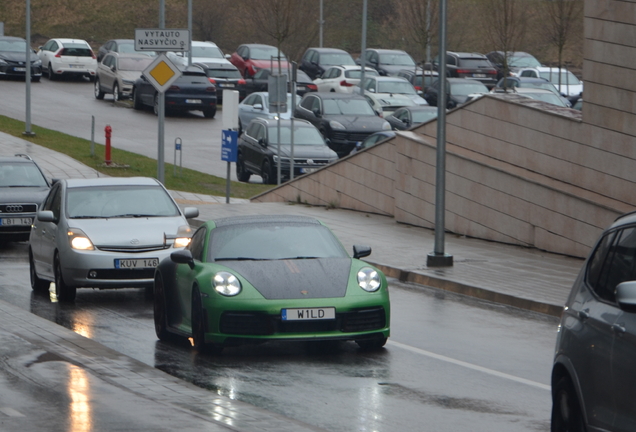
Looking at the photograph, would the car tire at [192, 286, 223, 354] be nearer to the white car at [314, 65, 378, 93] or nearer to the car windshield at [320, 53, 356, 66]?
the white car at [314, 65, 378, 93]

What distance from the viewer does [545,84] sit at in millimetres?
49188

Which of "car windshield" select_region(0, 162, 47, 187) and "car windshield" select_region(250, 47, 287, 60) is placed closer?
"car windshield" select_region(0, 162, 47, 187)

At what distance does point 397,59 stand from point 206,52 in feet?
34.1

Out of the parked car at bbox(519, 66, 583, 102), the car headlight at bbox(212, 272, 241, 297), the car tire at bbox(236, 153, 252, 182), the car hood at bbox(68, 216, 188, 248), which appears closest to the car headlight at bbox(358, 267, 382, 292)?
the car headlight at bbox(212, 272, 241, 297)

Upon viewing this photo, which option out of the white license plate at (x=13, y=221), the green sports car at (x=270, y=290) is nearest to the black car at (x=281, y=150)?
the white license plate at (x=13, y=221)

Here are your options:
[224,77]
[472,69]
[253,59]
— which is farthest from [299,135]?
[472,69]

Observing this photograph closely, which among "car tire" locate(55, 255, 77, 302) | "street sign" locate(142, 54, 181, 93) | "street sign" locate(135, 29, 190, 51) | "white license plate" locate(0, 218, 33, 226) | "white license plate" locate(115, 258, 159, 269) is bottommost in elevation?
"white license plate" locate(0, 218, 33, 226)

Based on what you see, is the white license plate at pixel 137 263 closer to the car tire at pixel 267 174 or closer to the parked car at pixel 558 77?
the car tire at pixel 267 174

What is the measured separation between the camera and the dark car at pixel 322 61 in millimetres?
55697

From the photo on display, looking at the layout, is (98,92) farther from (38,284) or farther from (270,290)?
(270,290)

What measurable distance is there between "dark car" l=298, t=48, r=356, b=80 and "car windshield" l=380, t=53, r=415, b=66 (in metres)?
2.18

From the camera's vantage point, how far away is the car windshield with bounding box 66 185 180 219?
1485 cm

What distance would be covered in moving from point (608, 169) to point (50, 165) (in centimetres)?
1832

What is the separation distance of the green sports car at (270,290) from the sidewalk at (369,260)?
35.6 inches
